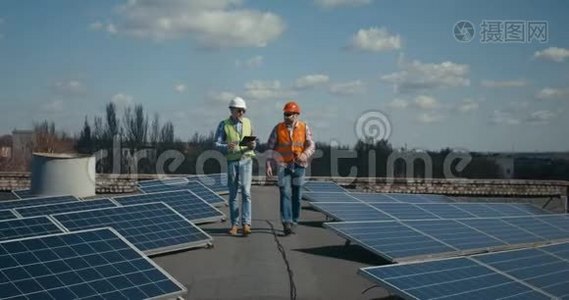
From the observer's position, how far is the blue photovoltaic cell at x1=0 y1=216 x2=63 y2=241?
19.1 feet

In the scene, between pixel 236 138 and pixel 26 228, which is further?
pixel 236 138

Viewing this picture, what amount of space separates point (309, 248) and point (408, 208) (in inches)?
116

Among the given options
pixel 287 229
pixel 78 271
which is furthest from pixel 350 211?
pixel 78 271

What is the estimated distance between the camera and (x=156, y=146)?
51.3 metres

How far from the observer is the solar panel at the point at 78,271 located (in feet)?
12.6

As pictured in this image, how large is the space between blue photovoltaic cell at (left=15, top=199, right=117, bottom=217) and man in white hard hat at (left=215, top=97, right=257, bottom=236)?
205 cm

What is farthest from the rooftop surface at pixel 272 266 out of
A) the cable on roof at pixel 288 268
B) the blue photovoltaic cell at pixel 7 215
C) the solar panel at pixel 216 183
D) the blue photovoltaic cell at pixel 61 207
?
the solar panel at pixel 216 183

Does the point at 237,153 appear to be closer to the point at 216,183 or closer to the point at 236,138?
the point at 236,138

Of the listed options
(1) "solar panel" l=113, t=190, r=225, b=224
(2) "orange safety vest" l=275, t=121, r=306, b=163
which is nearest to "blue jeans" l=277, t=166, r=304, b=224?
(2) "orange safety vest" l=275, t=121, r=306, b=163

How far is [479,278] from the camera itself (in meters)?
4.70

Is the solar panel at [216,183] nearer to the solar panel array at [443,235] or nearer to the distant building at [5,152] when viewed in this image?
the solar panel array at [443,235]

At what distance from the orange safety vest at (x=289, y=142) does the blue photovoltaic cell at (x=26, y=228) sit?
3.17 meters

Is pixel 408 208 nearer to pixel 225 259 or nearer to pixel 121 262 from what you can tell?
pixel 225 259

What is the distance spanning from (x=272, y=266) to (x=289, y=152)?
2.12 metres
